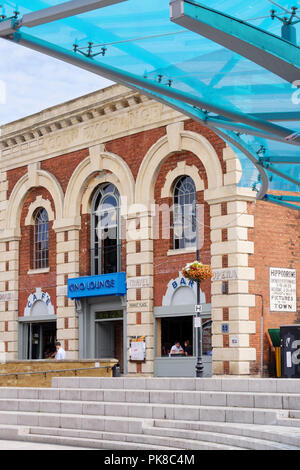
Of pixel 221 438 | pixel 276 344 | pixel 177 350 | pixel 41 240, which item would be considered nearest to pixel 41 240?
pixel 41 240

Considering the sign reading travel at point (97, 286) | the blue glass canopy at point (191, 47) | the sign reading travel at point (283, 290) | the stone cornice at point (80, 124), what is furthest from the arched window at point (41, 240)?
the blue glass canopy at point (191, 47)

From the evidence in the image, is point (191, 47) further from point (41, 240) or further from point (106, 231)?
point (41, 240)

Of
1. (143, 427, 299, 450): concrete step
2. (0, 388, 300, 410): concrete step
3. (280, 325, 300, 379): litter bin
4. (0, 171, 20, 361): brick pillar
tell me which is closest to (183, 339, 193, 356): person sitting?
(280, 325, 300, 379): litter bin

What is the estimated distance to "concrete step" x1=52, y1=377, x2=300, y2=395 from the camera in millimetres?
16203

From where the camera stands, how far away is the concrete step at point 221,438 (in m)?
12.1

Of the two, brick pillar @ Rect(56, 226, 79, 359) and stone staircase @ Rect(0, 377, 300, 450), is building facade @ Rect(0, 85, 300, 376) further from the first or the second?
stone staircase @ Rect(0, 377, 300, 450)

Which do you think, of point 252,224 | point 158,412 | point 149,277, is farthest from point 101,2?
point 149,277

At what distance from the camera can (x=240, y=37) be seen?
895 centimetres

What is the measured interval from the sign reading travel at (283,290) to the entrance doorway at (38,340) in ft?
34.5

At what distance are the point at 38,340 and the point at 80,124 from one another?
9.48 m

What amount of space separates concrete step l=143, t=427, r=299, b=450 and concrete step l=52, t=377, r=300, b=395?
94.8 inches

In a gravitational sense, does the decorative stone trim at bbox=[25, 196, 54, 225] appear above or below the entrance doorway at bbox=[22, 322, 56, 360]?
above

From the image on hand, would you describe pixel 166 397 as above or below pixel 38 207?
below
